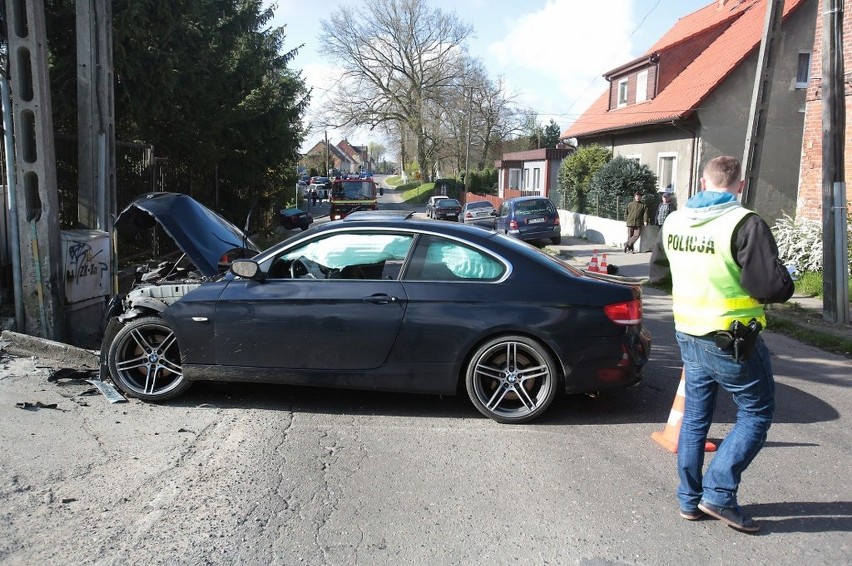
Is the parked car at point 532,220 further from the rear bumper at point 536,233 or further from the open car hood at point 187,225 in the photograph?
the open car hood at point 187,225

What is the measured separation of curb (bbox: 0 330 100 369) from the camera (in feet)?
22.4

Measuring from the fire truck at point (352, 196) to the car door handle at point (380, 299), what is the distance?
1105 inches

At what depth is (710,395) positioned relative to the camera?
3707mm

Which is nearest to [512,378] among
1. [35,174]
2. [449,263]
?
[449,263]

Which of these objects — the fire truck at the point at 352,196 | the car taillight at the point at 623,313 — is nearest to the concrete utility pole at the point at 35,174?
the car taillight at the point at 623,313

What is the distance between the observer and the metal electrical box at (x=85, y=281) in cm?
781

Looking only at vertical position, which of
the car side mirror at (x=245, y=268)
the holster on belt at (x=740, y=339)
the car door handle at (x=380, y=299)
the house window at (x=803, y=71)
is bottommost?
the car door handle at (x=380, y=299)

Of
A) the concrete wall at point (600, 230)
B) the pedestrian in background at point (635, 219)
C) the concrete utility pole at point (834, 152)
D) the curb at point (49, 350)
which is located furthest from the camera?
the concrete wall at point (600, 230)

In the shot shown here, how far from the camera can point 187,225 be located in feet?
21.4

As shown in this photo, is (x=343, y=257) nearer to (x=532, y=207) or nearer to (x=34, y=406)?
(x=34, y=406)

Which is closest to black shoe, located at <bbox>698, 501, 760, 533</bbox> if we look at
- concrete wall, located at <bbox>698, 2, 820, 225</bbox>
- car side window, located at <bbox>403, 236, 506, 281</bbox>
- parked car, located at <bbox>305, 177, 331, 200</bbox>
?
car side window, located at <bbox>403, 236, 506, 281</bbox>

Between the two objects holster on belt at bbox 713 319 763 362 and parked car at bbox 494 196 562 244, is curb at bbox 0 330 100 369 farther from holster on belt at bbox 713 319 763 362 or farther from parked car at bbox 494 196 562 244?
parked car at bbox 494 196 562 244

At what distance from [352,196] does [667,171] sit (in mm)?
15180

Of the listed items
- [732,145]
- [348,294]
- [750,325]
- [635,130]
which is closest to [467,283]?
[348,294]
